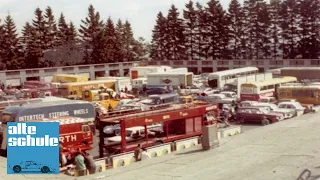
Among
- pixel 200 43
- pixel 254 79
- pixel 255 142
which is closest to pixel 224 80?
pixel 254 79

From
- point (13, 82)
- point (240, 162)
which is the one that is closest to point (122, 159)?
point (240, 162)

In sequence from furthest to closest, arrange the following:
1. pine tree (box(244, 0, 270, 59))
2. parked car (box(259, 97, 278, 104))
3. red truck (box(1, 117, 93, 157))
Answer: pine tree (box(244, 0, 270, 59)), parked car (box(259, 97, 278, 104)), red truck (box(1, 117, 93, 157))

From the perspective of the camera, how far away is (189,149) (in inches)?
998

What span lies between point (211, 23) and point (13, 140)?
2947 inches

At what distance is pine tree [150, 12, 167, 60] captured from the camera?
9228cm

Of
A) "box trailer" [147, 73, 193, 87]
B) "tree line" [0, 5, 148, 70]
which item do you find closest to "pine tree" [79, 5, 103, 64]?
"tree line" [0, 5, 148, 70]

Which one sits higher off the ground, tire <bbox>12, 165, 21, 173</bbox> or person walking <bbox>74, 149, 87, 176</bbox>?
tire <bbox>12, 165, 21, 173</bbox>

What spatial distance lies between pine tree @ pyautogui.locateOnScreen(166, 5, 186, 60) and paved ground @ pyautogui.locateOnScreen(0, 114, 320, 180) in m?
64.5

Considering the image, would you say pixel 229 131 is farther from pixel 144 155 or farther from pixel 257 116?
pixel 144 155

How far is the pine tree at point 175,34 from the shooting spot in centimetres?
9119

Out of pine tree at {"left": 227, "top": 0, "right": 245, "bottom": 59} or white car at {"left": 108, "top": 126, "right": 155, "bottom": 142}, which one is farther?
pine tree at {"left": 227, "top": 0, "right": 245, "bottom": 59}

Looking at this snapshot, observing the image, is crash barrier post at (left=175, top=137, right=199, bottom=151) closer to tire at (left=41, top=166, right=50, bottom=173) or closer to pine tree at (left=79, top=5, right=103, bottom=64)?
tire at (left=41, top=166, right=50, bottom=173)

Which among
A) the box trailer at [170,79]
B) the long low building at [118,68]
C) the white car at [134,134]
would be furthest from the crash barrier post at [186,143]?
the long low building at [118,68]

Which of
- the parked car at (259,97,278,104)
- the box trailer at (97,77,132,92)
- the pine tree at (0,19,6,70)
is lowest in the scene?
the parked car at (259,97,278,104)
